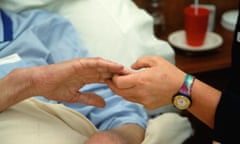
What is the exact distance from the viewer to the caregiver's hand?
3.17 ft

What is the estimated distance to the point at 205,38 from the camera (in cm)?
159

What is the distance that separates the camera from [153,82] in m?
0.97

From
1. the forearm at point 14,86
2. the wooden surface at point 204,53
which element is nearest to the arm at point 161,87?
the forearm at point 14,86

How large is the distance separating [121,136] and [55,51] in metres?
0.39

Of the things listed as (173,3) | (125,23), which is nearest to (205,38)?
(173,3)

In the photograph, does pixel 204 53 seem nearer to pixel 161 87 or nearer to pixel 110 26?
pixel 110 26

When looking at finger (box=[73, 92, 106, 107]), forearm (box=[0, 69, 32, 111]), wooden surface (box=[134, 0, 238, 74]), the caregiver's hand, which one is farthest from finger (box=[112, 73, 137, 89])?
wooden surface (box=[134, 0, 238, 74])

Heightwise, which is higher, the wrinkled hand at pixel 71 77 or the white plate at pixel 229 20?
the wrinkled hand at pixel 71 77

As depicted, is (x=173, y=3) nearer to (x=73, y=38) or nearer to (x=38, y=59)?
(x=73, y=38)

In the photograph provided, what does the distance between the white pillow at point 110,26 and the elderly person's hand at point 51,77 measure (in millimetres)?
271

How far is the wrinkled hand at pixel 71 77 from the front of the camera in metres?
0.94

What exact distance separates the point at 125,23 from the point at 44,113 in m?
0.46

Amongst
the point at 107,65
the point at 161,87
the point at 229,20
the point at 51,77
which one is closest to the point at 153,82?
the point at 161,87

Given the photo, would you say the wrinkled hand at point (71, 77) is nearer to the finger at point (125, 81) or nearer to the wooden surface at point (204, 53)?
the finger at point (125, 81)
